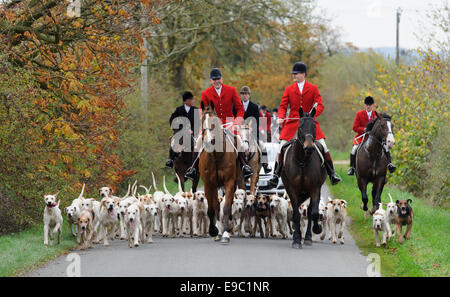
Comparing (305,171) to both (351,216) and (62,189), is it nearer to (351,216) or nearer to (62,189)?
(62,189)

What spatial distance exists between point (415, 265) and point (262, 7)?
2410 centimetres

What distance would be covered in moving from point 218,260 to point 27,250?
3.14m

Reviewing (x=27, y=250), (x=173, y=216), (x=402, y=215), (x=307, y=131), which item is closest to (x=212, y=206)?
(x=173, y=216)

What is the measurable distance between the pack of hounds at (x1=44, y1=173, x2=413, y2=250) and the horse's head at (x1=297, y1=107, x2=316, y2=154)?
1.85 m

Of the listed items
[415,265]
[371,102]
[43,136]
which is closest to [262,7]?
[371,102]

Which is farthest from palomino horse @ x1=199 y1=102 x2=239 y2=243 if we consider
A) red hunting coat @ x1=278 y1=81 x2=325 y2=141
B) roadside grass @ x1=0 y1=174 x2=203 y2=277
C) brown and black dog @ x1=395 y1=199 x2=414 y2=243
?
brown and black dog @ x1=395 y1=199 x2=414 y2=243

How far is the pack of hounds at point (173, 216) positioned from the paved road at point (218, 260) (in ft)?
1.44

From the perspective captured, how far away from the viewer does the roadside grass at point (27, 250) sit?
36.3ft

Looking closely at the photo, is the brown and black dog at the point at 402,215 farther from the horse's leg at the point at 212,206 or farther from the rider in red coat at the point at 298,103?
the horse's leg at the point at 212,206

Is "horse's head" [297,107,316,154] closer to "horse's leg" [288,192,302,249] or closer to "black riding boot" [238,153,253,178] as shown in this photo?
"horse's leg" [288,192,302,249]

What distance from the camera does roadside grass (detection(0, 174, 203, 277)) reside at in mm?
11076

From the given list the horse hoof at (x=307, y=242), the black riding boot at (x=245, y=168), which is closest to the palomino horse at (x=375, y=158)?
the horse hoof at (x=307, y=242)

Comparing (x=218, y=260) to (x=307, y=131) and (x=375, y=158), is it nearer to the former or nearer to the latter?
(x=307, y=131)

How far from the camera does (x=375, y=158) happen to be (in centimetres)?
1742
